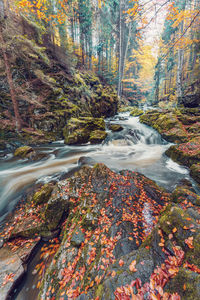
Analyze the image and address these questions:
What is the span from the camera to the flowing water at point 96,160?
5223mm

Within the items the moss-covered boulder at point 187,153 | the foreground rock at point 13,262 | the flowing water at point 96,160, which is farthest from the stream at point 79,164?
the moss-covered boulder at point 187,153

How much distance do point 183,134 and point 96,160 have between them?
22.7ft

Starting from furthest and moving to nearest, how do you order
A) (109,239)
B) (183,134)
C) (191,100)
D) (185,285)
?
(191,100)
(183,134)
(109,239)
(185,285)

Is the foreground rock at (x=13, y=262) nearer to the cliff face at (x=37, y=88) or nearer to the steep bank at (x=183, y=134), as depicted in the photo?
the steep bank at (x=183, y=134)

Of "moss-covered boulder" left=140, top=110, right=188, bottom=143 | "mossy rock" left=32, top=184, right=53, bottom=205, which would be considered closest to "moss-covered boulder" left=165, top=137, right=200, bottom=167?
"moss-covered boulder" left=140, top=110, right=188, bottom=143

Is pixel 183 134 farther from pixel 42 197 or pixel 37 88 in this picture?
pixel 37 88

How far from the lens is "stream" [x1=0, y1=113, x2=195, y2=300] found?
479 cm

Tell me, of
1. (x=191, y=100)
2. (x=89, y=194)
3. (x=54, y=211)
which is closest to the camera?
(x=54, y=211)

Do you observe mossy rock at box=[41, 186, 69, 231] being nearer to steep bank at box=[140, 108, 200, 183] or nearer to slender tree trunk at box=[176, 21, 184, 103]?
steep bank at box=[140, 108, 200, 183]

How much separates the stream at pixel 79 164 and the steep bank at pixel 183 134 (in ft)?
1.42

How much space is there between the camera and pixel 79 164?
671cm

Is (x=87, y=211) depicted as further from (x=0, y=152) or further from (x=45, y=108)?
(x=45, y=108)

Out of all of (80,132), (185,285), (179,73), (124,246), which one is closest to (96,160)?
(80,132)

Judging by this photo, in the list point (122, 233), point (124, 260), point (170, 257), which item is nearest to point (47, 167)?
point (122, 233)
